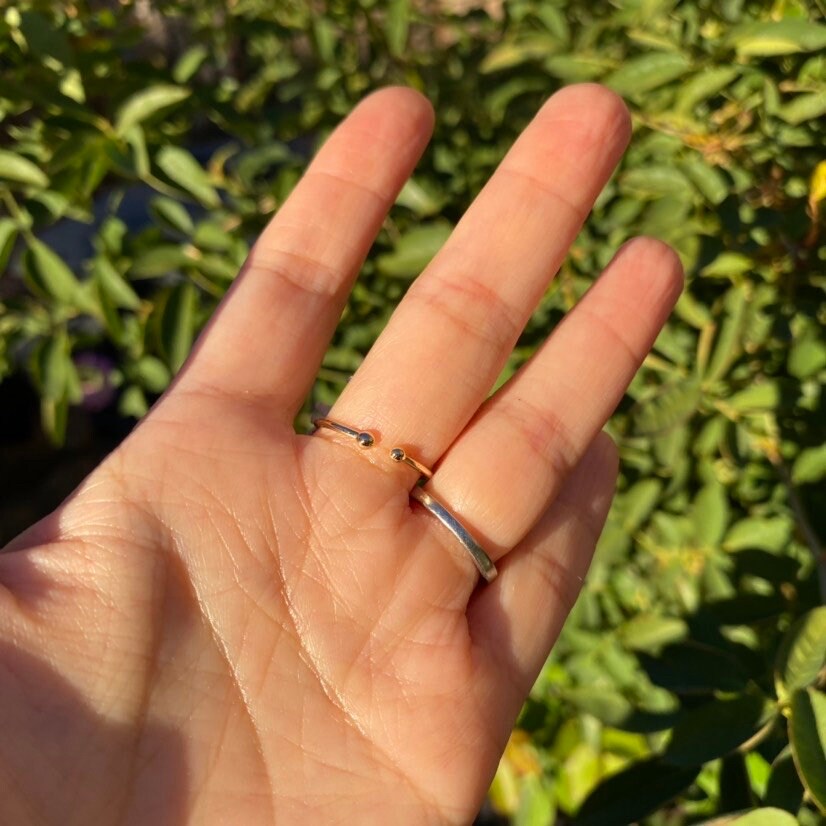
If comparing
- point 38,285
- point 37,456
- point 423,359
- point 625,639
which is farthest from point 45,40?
point 37,456

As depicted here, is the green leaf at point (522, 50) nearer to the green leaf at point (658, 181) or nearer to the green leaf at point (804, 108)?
the green leaf at point (658, 181)

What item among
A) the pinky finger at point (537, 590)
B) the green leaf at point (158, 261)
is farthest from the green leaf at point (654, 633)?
the green leaf at point (158, 261)

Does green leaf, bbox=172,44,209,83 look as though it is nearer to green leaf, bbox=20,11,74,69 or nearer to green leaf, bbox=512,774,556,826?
green leaf, bbox=20,11,74,69

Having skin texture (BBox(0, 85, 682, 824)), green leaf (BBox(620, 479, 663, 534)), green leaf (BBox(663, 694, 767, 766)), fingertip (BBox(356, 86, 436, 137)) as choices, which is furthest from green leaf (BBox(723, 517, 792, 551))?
fingertip (BBox(356, 86, 436, 137))

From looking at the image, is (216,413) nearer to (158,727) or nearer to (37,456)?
(158,727)

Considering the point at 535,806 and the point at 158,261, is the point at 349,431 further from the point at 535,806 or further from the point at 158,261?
the point at 535,806
